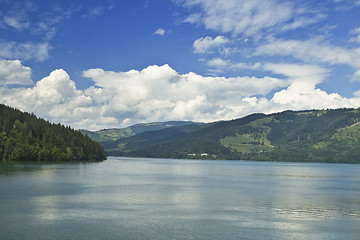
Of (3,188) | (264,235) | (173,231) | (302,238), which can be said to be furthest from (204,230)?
(3,188)

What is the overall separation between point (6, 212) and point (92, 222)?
13421mm

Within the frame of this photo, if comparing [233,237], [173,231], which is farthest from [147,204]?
[233,237]

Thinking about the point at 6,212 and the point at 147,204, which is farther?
the point at 147,204

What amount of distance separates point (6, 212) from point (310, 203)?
177 feet

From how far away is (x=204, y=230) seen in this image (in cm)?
4225

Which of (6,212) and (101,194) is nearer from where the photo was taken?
(6,212)

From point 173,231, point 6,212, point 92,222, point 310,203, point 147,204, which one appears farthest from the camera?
point 310,203

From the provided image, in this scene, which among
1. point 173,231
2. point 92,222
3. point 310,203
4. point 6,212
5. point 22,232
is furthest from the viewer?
point 310,203

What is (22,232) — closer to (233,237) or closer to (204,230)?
(204,230)

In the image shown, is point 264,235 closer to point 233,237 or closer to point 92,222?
point 233,237

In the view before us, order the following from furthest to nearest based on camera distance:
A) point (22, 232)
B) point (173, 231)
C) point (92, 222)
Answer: point (92, 222), point (173, 231), point (22, 232)

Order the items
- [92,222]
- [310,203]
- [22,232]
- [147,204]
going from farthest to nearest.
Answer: [310,203]
[147,204]
[92,222]
[22,232]

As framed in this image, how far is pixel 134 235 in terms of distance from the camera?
127ft

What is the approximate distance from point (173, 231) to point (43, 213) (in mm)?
20096
